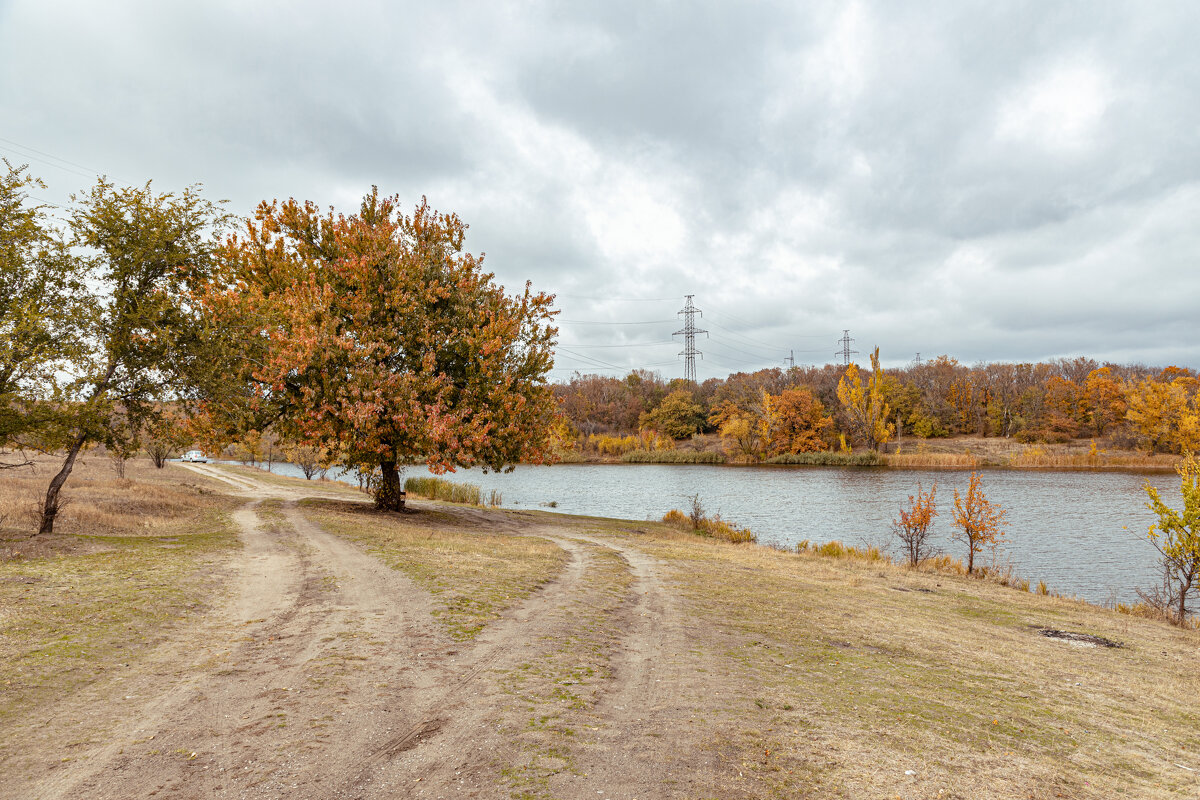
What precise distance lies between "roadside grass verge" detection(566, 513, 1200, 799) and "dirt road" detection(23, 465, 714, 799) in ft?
3.40

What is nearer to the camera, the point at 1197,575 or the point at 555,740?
the point at 555,740

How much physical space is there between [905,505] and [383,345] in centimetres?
3331

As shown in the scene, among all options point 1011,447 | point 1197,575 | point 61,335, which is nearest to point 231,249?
point 61,335

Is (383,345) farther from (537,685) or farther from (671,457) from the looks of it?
(671,457)

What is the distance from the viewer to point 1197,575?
15219mm

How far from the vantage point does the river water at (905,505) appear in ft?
75.3

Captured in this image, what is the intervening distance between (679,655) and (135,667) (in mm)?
6746

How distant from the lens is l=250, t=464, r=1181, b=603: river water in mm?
22953

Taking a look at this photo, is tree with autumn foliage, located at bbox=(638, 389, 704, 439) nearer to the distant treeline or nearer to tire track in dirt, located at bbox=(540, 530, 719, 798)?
the distant treeline

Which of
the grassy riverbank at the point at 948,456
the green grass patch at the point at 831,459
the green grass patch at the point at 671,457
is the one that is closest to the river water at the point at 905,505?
the green grass patch at the point at 831,459

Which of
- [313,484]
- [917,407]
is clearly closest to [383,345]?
[313,484]

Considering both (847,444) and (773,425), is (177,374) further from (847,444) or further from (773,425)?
(847,444)

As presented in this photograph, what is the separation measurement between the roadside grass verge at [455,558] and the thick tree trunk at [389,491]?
1.97ft

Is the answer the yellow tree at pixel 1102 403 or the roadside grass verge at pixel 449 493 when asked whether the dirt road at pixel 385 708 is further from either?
the yellow tree at pixel 1102 403
